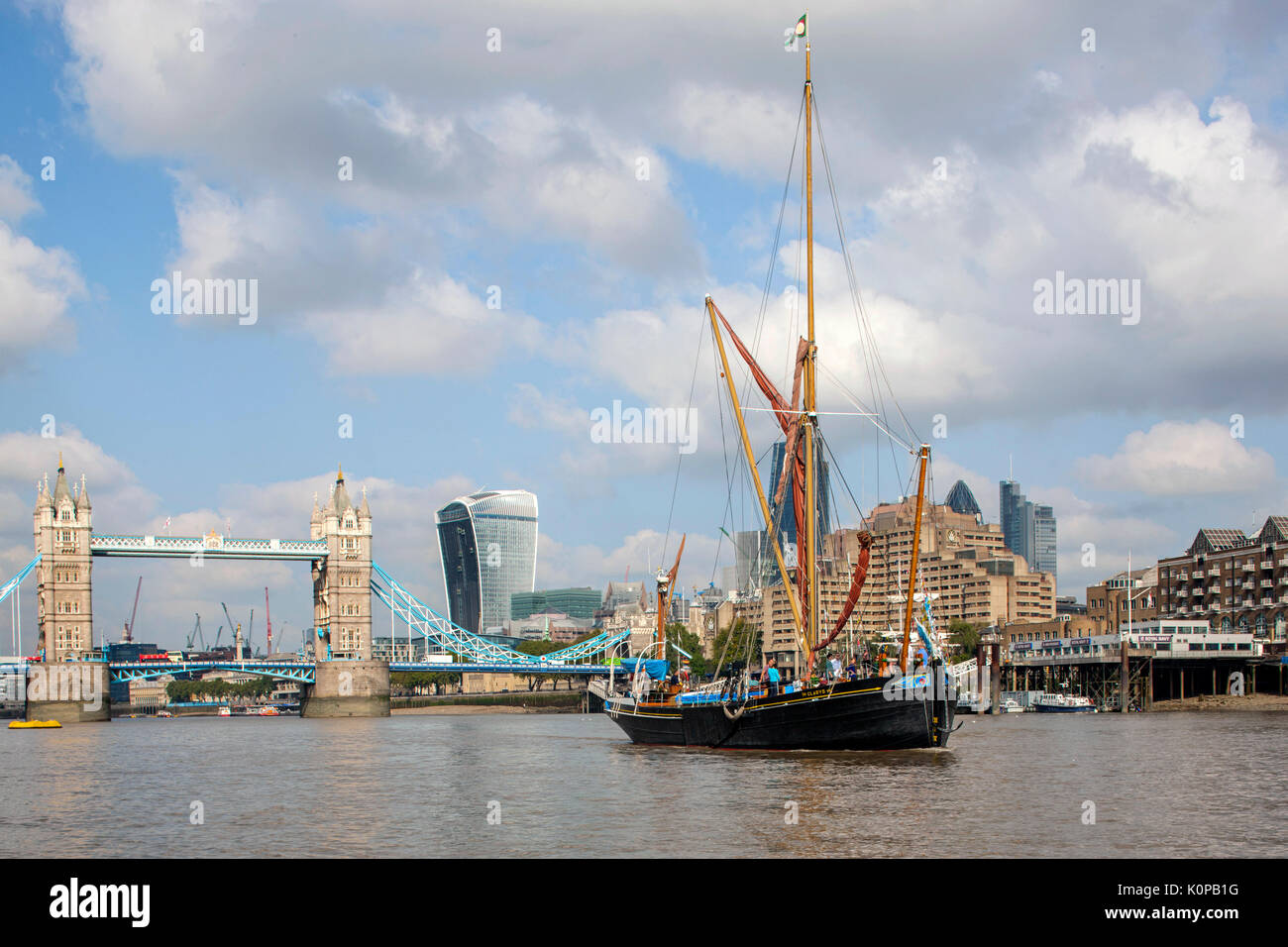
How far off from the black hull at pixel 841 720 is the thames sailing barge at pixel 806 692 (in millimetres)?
51

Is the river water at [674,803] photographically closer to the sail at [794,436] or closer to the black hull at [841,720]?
the black hull at [841,720]

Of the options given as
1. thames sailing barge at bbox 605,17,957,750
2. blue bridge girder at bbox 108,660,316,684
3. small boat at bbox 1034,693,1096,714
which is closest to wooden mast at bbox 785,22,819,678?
thames sailing barge at bbox 605,17,957,750

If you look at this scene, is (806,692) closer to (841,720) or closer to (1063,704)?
(841,720)

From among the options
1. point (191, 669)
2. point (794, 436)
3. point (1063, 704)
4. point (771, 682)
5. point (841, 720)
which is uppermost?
point (794, 436)

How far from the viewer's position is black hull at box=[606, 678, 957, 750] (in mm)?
63469

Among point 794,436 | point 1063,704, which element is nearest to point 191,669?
point 1063,704

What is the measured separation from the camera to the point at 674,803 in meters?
43.8

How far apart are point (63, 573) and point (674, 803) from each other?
17034cm

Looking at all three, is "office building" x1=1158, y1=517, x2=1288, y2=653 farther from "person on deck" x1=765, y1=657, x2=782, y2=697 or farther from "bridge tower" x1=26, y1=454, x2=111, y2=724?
"bridge tower" x1=26, y1=454, x2=111, y2=724

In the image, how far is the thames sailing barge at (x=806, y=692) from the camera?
6366cm

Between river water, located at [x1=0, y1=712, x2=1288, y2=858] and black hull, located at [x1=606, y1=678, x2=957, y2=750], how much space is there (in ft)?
4.15

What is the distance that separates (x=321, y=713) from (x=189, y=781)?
13882cm
